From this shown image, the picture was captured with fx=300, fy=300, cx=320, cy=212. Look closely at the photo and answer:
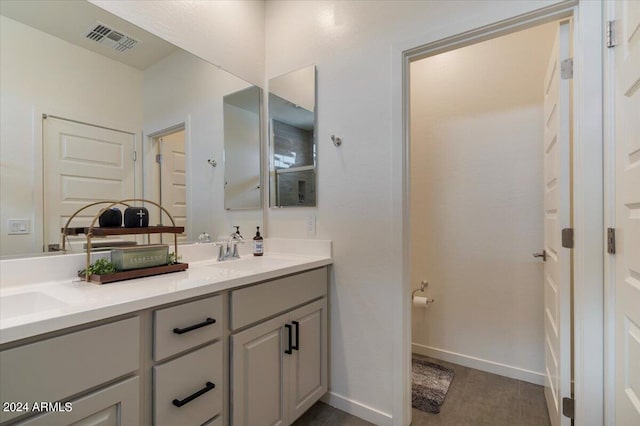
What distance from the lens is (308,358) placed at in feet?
5.29

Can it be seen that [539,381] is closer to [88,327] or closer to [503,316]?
[503,316]

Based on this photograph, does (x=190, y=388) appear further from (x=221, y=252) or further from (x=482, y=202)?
(x=482, y=202)

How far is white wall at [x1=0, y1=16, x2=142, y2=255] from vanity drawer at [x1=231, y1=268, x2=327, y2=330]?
0.81 meters

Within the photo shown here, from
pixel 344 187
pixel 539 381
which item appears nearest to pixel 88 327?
pixel 344 187

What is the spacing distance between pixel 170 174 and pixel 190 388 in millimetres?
1052

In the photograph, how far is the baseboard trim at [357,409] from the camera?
162 centimetres

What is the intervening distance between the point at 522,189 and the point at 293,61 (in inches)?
70.9

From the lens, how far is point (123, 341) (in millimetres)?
874

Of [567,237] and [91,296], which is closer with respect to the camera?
[91,296]

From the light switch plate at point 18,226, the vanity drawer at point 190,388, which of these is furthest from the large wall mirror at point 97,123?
the vanity drawer at point 190,388

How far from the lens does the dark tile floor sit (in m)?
1.66

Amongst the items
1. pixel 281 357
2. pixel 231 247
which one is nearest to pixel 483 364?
pixel 281 357

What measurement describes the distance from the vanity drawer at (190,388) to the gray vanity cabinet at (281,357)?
9cm

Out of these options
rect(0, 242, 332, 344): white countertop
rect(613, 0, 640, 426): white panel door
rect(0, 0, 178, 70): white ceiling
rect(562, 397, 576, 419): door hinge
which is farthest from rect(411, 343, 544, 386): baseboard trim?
rect(0, 0, 178, 70): white ceiling
